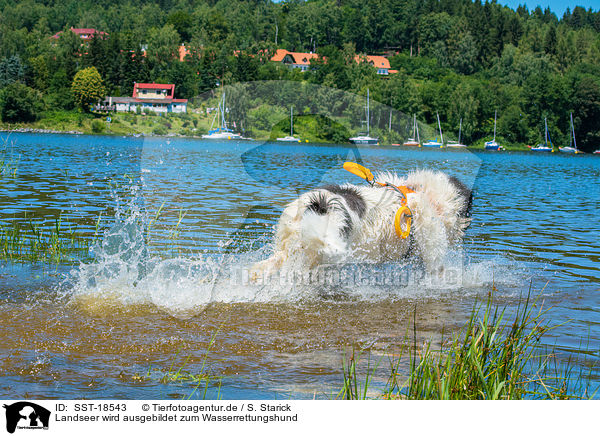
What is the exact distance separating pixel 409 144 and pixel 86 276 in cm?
2249

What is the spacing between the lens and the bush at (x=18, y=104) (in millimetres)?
76562

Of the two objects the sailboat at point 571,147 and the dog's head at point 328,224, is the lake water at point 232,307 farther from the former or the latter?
the sailboat at point 571,147

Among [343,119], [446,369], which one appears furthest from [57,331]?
[343,119]

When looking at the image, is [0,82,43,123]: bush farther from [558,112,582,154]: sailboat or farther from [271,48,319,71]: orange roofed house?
[558,112,582,154]: sailboat

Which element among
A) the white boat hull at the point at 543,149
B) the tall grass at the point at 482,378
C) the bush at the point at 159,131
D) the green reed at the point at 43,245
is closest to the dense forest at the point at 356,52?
the white boat hull at the point at 543,149

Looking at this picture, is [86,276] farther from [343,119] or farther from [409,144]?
[409,144]

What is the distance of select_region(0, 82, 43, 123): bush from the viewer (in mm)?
76562

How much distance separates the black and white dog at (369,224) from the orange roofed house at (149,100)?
38864 millimetres

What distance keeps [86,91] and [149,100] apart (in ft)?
94.7

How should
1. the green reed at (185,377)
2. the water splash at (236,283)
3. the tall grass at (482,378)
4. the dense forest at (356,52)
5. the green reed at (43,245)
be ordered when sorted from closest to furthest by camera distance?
the tall grass at (482,378) < the green reed at (185,377) < the water splash at (236,283) < the green reed at (43,245) < the dense forest at (356,52)

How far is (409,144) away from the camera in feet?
88.2
